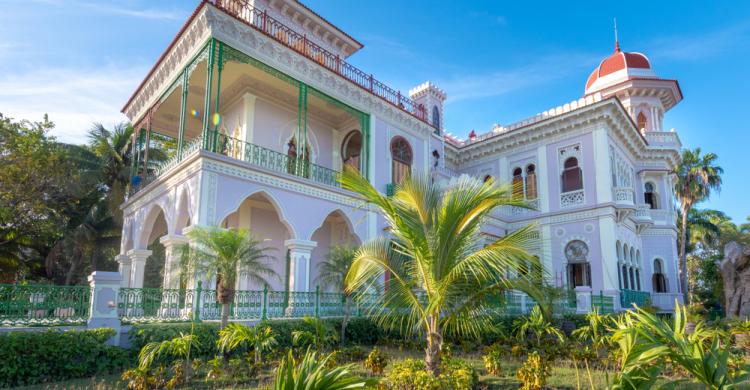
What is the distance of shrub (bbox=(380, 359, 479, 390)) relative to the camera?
534cm

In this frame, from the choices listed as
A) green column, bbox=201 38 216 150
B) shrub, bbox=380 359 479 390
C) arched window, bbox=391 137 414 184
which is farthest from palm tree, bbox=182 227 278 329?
arched window, bbox=391 137 414 184

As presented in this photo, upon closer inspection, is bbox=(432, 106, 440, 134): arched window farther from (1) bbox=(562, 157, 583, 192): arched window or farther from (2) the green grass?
(2) the green grass

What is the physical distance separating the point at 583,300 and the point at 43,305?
1411cm

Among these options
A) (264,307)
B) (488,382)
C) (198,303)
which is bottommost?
(488,382)

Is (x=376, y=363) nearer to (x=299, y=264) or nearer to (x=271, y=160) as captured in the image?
(x=299, y=264)

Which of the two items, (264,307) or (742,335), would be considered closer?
(742,335)

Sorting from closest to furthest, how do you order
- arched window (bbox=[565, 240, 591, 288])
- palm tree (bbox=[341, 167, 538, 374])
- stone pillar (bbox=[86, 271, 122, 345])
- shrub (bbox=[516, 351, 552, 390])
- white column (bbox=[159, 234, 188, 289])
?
palm tree (bbox=[341, 167, 538, 374])
shrub (bbox=[516, 351, 552, 390])
stone pillar (bbox=[86, 271, 122, 345])
white column (bbox=[159, 234, 188, 289])
arched window (bbox=[565, 240, 591, 288])

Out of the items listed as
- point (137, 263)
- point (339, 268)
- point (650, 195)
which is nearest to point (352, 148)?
point (339, 268)

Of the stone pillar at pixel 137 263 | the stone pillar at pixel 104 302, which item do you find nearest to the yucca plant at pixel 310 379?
the stone pillar at pixel 104 302

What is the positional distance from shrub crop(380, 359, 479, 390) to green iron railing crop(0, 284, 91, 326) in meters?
5.87

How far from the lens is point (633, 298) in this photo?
59.6ft

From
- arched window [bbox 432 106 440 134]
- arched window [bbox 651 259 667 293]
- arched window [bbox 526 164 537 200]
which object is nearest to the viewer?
arched window [bbox 526 164 537 200]

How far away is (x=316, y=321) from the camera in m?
9.08

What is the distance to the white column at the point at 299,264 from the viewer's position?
12.3 m
